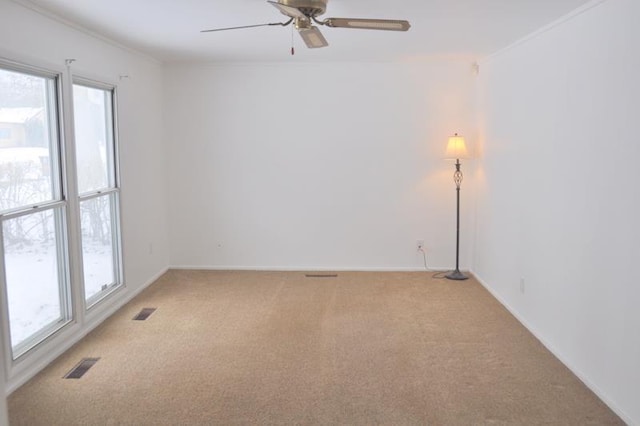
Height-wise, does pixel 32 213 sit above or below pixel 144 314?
above

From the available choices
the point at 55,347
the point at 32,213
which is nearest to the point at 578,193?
the point at 32,213

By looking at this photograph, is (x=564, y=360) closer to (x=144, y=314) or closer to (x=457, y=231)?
(x=457, y=231)

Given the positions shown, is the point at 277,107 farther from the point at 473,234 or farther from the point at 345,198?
the point at 473,234

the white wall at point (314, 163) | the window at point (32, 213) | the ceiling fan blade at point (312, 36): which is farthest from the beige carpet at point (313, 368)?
the ceiling fan blade at point (312, 36)

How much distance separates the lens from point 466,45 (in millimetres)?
4742

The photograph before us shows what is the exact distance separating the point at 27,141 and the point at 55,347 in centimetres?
143

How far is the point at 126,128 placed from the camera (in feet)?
16.2

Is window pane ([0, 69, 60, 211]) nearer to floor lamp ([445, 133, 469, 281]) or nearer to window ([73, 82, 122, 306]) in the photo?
window ([73, 82, 122, 306])

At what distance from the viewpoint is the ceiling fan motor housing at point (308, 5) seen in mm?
2945

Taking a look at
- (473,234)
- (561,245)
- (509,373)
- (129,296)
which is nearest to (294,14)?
(561,245)

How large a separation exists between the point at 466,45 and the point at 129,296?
12.7 ft

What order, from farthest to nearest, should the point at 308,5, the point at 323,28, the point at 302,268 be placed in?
the point at 302,268 < the point at 323,28 < the point at 308,5

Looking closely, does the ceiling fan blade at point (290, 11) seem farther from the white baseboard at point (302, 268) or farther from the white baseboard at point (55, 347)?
the white baseboard at point (302, 268)

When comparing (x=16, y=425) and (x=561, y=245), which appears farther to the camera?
(x=561, y=245)
